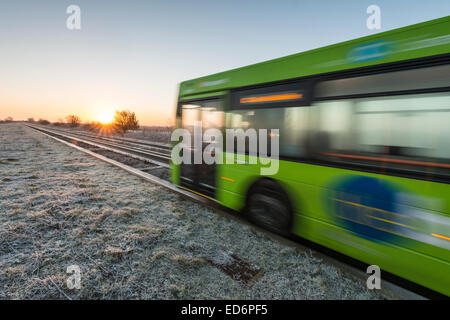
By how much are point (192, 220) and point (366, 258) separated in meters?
A: 3.17

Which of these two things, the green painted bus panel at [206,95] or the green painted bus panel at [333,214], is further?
the green painted bus panel at [206,95]

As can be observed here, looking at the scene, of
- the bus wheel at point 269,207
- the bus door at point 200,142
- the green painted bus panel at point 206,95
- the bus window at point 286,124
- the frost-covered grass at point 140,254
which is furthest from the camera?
the bus door at point 200,142

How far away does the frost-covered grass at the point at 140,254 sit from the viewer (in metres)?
2.55

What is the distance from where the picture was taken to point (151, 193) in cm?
621

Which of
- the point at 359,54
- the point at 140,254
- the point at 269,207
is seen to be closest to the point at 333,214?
the point at 269,207

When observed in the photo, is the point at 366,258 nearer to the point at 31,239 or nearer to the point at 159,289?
the point at 159,289

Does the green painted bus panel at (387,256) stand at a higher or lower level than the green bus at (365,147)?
lower

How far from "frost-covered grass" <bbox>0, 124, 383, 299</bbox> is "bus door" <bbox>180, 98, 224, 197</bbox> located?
1.98 ft

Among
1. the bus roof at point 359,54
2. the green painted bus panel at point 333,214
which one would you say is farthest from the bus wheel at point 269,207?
the bus roof at point 359,54

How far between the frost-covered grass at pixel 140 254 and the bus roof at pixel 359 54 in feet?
9.59

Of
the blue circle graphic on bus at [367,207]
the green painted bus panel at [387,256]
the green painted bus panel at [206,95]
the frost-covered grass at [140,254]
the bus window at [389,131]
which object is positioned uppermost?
the green painted bus panel at [206,95]

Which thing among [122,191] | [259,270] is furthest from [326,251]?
[122,191]

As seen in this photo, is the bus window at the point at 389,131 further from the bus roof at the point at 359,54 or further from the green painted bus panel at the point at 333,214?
the bus roof at the point at 359,54

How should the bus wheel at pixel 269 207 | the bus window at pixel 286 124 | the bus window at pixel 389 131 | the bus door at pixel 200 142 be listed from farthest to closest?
the bus door at pixel 200 142
the bus wheel at pixel 269 207
the bus window at pixel 286 124
the bus window at pixel 389 131
